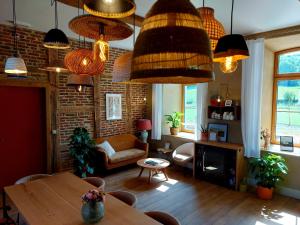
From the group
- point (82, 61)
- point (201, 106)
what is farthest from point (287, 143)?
point (82, 61)

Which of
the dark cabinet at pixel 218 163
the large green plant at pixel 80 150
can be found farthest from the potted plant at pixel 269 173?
the large green plant at pixel 80 150

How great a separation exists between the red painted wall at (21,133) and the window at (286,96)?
537cm

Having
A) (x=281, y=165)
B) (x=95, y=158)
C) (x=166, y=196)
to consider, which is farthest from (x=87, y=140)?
(x=281, y=165)

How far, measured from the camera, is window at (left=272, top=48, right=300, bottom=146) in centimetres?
467

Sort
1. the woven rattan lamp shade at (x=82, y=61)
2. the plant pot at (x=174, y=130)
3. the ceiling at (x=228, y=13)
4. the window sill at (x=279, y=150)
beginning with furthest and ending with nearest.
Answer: the plant pot at (x=174, y=130)
the window sill at (x=279, y=150)
the ceiling at (x=228, y=13)
the woven rattan lamp shade at (x=82, y=61)

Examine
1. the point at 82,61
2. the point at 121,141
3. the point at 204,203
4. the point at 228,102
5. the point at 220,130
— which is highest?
the point at 82,61

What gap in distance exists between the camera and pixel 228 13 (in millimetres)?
3564

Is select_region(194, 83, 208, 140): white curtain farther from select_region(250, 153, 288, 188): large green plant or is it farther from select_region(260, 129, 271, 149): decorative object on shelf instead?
select_region(250, 153, 288, 188): large green plant

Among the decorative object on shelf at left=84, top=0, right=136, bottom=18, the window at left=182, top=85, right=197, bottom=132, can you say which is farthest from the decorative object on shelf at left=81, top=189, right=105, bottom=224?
the window at left=182, top=85, right=197, bottom=132

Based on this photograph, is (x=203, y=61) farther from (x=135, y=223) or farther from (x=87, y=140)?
(x=87, y=140)

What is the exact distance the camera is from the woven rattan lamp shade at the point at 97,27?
5.17 ft

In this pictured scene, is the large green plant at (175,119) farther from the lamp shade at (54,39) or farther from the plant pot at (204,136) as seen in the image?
the lamp shade at (54,39)

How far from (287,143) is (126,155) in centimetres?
373

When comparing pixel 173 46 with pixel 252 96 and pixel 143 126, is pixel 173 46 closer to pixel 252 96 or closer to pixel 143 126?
pixel 252 96
